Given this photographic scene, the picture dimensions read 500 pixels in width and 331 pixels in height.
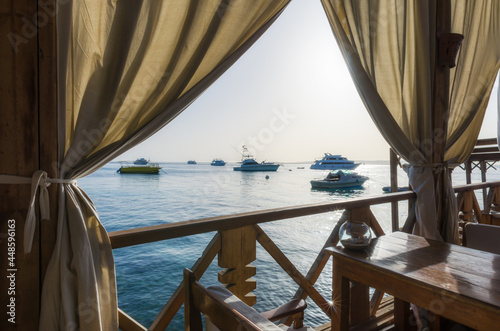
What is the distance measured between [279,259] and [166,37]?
122 cm

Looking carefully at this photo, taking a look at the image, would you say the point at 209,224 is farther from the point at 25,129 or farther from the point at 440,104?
the point at 440,104

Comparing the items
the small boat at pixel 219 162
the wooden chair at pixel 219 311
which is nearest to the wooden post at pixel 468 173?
the wooden chair at pixel 219 311

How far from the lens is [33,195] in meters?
0.85

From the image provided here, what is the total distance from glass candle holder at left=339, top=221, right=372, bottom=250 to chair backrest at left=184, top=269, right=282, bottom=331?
0.68m

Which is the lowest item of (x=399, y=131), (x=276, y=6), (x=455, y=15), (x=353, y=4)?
(x=399, y=131)

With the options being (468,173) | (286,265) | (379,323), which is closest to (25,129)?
(286,265)

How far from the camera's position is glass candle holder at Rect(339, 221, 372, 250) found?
125 cm

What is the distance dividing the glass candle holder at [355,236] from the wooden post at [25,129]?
3.90ft

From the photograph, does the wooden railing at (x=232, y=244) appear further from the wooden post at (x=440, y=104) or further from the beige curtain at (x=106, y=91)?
the wooden post at (x=440, y=104)

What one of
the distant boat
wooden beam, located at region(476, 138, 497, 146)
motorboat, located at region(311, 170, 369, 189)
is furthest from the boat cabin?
the distant boat

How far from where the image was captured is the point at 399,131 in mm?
1940

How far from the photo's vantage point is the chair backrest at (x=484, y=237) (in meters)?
1.58

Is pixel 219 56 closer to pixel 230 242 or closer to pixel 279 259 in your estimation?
pixel 230 242

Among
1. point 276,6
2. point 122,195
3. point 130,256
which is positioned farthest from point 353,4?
point 122,195
